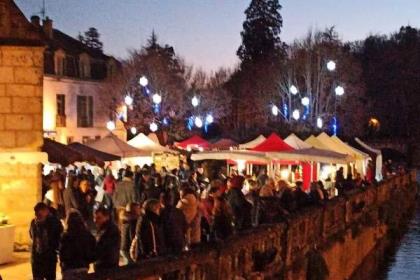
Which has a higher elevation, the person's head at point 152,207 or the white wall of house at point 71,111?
the white wall of house at point 71,111

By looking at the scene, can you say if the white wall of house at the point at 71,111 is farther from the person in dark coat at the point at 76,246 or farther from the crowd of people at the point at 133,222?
the person in dark coat at the point at 76,246

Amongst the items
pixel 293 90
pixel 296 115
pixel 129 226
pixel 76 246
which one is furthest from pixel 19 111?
pixel 293 90

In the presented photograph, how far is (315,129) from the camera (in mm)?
60406

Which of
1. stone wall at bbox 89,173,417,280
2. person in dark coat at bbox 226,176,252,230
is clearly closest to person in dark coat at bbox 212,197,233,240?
stone wall at bbox 89,173,417,280

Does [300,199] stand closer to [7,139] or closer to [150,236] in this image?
[7,139]

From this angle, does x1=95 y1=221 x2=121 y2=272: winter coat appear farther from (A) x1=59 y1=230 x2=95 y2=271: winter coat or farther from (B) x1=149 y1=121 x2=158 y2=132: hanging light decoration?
(B) x1=149 y1=121 x2=158 y2=132: hanging light decoration

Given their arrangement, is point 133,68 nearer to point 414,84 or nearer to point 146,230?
point 414,84

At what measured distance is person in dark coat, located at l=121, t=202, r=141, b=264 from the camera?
12.2 metres

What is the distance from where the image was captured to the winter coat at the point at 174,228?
12164 millimetres

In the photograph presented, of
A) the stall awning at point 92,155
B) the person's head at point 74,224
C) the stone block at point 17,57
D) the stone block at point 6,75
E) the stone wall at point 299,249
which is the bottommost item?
the stone wall at point 299,249

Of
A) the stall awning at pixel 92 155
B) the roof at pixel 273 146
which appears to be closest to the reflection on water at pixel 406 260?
the roof at pixel 273 146

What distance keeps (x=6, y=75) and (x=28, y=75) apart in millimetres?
405

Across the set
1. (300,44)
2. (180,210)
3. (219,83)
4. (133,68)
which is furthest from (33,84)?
(219,83)

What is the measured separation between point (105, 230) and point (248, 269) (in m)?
2.89
